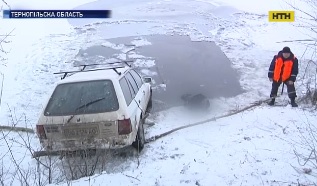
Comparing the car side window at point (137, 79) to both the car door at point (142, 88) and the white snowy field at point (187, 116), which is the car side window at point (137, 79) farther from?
the white snowy field at point (187, 116)

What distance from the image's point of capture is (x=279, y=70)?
9.77 metres

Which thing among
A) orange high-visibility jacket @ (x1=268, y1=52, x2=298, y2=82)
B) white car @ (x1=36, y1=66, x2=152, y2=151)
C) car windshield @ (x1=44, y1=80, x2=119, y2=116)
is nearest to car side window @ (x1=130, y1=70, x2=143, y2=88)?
white car @ (x1=36, y1=66, x2=152, y2=151)

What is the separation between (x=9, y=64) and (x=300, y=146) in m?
10.7

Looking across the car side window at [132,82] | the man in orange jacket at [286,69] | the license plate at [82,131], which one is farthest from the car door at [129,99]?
the man in orange jacket at [286,69]

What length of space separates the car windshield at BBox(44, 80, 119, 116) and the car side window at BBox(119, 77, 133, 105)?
303 millimetres

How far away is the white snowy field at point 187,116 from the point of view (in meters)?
5.64

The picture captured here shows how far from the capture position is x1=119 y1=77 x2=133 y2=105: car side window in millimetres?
6930

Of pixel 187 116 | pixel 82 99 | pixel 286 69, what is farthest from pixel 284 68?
pixel 82 99

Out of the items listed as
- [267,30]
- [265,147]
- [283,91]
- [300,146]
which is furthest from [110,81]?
[267,30]

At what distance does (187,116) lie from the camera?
960 cm

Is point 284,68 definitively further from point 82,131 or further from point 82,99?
point 82,131

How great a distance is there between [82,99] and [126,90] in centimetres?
93

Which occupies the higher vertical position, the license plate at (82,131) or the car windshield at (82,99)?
the car windshield at (82,99)

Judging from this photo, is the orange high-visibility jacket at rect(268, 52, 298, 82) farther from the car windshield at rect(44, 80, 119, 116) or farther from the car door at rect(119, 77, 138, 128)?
the car windshield at rect(44, 80, 119, 116)
